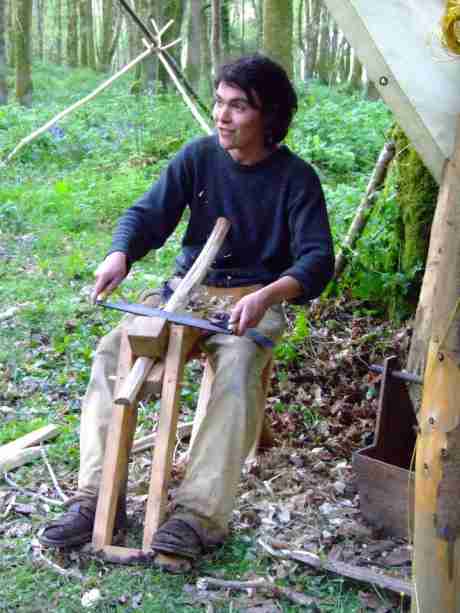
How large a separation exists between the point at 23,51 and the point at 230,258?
13595 mm

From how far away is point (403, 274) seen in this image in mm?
4820

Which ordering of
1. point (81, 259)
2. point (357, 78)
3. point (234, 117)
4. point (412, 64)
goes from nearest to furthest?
point (412, 64), point (234, 117), point (81, 259), point (357, 78)

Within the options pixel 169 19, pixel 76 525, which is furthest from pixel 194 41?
pixel 76 525

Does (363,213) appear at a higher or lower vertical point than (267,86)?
lower

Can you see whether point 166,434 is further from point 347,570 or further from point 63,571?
point 347,570

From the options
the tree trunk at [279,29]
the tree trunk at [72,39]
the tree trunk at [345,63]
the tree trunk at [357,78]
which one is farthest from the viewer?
the tree trunk at [345,63]

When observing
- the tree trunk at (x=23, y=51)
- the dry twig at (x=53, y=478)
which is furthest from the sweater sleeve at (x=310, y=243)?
the tree trunk at (x=23, y=51)

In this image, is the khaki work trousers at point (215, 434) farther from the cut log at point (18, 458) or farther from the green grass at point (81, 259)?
the cut log at point (18, 458)

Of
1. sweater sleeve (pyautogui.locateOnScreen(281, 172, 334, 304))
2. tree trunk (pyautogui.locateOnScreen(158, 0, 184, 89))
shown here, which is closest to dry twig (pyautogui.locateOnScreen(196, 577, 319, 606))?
sweater sleeve (pyautogui.locateOnScreen(281, 172, 334, 304))

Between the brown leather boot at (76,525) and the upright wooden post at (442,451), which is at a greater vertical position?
the upright wooden post at (442,451)

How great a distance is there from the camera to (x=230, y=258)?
3865 mm

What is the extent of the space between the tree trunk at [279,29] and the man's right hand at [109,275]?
5515 mm

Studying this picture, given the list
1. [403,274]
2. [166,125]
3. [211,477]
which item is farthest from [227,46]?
[211,477]

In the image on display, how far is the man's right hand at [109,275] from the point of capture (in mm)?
3481
